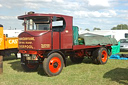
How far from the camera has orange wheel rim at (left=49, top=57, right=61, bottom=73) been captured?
7.20 meters

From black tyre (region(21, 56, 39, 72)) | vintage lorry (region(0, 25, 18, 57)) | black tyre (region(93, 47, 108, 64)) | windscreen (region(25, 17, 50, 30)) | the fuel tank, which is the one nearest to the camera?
the fuel tank

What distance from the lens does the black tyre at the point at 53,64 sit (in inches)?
275

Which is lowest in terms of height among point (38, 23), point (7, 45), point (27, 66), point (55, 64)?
point (27, 66)

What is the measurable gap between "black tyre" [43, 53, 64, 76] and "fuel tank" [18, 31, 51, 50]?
467mm

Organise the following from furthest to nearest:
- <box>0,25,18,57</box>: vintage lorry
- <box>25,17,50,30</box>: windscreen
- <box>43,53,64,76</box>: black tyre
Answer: <box>0,25,18,57</box>: vintage lorry < <box>25,17,50,30</box>: windscreen < <box>43,53,64,76</box>: black tyre

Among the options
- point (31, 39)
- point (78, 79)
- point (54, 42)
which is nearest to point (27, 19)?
point (31, 39)

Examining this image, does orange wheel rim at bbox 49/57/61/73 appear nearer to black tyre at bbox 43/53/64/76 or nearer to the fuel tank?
black tyre at bbox 43/53/64/76

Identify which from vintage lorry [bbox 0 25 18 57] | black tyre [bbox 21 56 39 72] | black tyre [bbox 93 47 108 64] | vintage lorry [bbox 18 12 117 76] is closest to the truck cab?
vintage lorry [bbox 18 12 117 76]

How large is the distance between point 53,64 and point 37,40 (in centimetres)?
130

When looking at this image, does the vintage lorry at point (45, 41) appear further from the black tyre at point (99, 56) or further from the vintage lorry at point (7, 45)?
the vintage lorry at point (7, 45)

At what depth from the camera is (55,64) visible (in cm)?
729

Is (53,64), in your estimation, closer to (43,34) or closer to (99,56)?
(43,34)

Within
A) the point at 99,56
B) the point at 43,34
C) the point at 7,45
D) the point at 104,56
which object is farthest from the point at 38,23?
the point at 7,45

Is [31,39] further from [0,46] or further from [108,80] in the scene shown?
[0,46]
